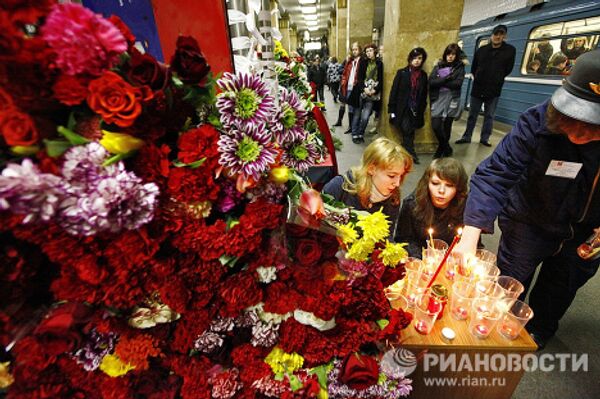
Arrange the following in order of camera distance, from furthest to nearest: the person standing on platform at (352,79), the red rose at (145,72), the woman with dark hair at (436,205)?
the person standing on platform at (352,79)
the woman with dark hair at (436,205)
the red rose at (145,72)

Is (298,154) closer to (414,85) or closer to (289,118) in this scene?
(289,118)

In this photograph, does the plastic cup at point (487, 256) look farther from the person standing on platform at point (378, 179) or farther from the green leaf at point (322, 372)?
the green leaf at point (322, 372)

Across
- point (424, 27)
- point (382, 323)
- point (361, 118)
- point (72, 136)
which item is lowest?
point (361, 118)

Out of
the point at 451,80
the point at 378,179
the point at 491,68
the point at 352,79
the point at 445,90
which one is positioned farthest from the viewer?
the point at 352,79

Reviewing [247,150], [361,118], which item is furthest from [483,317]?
[361,118]

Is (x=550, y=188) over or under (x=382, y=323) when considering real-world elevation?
over

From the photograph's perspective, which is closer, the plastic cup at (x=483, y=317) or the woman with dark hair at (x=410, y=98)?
the plastic cup at (x=483, y=317)

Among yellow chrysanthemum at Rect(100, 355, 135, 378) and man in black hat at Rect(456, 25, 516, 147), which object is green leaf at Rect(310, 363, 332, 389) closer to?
yellow chrysanthemum at Rect(100, 355, 135, 378)

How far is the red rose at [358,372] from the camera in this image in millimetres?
878

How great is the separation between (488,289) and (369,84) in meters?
5.51

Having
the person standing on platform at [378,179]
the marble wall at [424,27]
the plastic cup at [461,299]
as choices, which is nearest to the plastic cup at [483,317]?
the plastic cup at [461,299]

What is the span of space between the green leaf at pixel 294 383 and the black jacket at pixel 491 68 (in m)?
6.35

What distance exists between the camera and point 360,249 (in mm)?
834

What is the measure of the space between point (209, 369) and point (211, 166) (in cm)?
65
